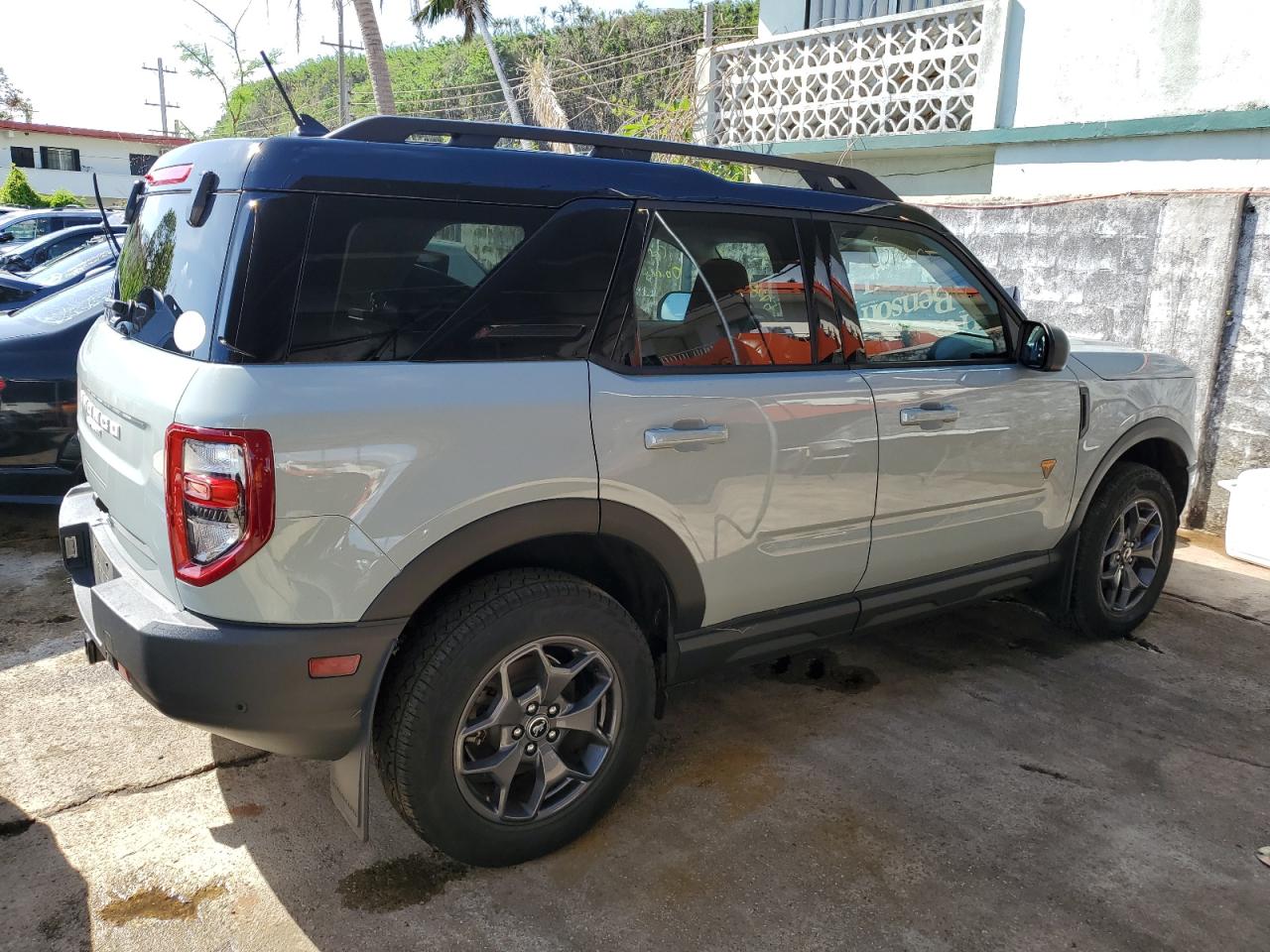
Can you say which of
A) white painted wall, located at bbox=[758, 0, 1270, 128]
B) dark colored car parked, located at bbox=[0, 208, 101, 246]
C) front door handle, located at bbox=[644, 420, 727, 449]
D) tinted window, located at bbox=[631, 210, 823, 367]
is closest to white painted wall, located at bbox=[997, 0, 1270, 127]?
white painted wall, located at bbox=[758, 0, 1270, 128]

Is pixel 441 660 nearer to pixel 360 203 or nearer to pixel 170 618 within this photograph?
pixel 170 618

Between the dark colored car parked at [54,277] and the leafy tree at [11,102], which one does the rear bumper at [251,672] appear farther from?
the leafy tree at [11,102]

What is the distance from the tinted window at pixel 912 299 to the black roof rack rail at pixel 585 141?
7.7 inches

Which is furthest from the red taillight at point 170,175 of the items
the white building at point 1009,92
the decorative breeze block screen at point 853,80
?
the decorative breeze block screen at point 853,80

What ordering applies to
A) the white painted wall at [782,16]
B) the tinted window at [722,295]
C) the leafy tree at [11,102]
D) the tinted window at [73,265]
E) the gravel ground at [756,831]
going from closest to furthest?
the gravel ground at [756,831]
the tinted window at [722,295]
the tinted window at [73,265]
the white painted wall at [782,16]
the leafy tree at [11,102]

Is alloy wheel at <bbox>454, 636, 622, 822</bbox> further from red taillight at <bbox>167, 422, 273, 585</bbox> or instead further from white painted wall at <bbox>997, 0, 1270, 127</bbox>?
white painted wall at <bbox>997, 0, 1270, 127</bbox>

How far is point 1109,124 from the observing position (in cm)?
790

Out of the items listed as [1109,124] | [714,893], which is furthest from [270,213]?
[1109,124]

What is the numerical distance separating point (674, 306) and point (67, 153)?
50.1m

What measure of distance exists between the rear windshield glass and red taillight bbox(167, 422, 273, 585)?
25 centimetres

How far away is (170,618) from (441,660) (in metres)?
0.65

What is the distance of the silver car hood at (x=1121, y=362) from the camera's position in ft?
14.0

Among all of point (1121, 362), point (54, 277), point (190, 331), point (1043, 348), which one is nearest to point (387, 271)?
point (190, 331)

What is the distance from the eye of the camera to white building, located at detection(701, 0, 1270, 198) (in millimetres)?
7246
